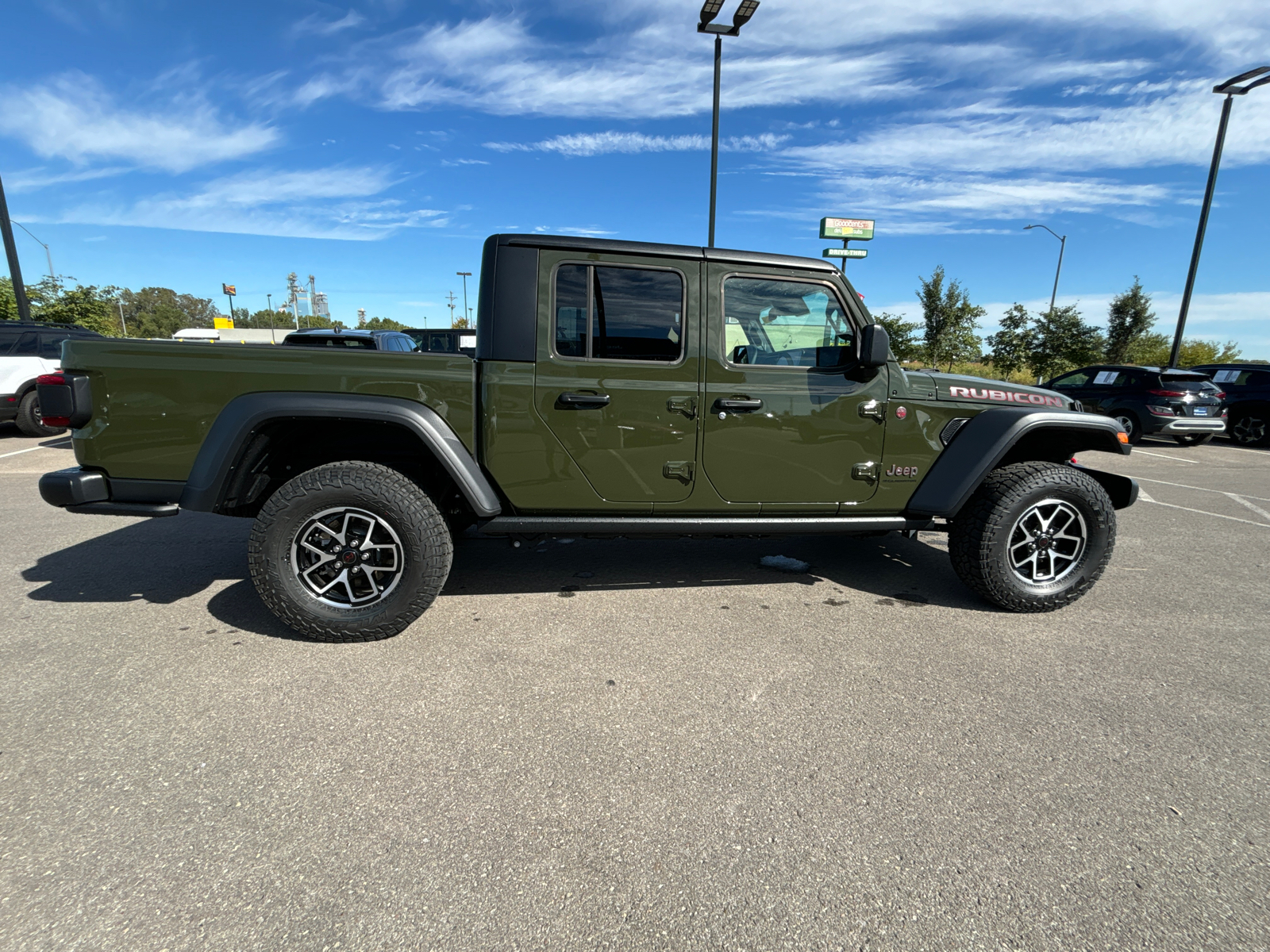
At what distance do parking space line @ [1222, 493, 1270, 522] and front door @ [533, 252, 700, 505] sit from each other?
6.36 metres

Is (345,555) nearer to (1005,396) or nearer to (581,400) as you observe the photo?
(581,400)

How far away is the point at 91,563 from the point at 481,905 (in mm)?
3998

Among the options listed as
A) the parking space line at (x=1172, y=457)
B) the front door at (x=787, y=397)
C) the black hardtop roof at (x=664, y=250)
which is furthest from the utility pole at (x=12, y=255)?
the parking space line at (x=1172, y=457)

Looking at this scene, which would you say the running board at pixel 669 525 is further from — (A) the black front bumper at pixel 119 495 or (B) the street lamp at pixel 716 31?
(B) the street lamp at pixel 716 31

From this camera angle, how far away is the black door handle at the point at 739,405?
125 inches

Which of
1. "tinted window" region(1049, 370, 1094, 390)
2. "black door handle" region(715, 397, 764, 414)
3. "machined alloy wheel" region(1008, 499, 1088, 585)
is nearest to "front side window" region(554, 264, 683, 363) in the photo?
"black door handle" region(715, 397, 764, 414)

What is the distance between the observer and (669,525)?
10.7ft

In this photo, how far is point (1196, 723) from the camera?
245 centimetres

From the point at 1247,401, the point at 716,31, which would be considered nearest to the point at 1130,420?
the point at 1247,401

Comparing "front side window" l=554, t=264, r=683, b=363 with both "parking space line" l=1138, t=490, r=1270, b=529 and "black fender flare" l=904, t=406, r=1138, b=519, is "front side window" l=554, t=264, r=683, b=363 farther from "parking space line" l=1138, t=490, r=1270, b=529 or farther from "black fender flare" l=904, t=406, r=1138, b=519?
"parking space line" l=1138, t=490, r=1270, b=529

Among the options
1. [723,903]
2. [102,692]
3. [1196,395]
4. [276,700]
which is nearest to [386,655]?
[276,700]

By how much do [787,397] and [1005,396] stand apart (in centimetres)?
136

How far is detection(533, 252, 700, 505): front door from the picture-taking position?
121 inches

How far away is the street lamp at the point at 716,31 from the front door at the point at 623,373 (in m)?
6.95
